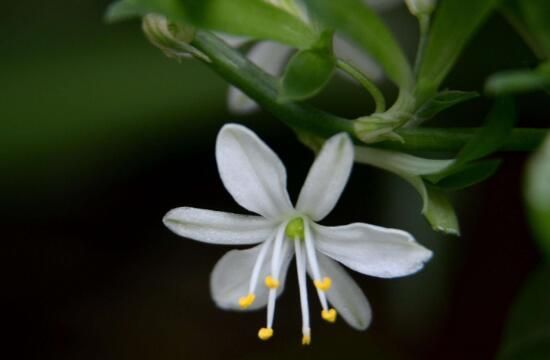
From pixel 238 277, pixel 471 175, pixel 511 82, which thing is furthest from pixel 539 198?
pixel 238 277

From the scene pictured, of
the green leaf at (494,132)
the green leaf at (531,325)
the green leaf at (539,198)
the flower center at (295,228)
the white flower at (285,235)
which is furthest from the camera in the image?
the green leaf at (531,325)

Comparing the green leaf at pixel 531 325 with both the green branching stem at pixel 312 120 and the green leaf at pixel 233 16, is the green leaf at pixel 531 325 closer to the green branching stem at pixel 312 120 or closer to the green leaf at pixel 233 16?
the green branching stem at pixel 312 120

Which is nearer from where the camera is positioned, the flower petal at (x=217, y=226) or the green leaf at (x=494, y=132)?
the green leaf at (x=494, y=132)

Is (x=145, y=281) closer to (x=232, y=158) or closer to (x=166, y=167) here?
(x=166, y=167)

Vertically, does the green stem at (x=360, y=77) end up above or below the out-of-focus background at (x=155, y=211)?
above

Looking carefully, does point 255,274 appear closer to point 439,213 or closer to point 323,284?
point 323,284

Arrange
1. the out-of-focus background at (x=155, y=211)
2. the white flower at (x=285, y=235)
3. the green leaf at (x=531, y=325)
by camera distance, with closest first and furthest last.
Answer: the white flower at (x=285, y=235), the green leaf at (x=531, y=325), the out-of-focus background at (x=155, y=211)

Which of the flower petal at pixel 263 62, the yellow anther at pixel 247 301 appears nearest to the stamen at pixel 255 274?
the yellow anther at pixel 247 301

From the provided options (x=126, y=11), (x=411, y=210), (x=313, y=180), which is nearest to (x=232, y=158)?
(x=313, y=180)
